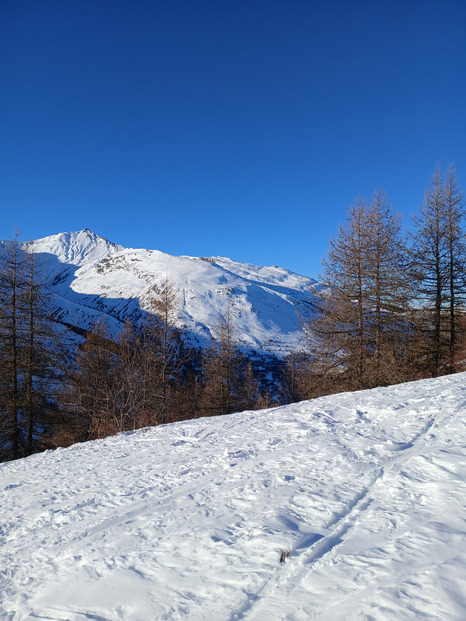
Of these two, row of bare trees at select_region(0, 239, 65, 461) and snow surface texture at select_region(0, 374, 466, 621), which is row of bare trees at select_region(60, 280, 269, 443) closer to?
row of bare trees at select_region(0, 239, 65, 461)

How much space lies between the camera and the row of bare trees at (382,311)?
12570 millimetres

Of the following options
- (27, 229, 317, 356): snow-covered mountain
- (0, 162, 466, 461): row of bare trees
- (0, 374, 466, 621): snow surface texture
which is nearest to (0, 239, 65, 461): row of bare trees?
(0, 162, 466, 461): row of bare trees

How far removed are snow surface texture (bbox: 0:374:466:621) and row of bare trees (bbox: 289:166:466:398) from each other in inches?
281

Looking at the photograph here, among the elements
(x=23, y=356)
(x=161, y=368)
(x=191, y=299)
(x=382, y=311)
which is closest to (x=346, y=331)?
(x=382, y=311)

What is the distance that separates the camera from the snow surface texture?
2.11m

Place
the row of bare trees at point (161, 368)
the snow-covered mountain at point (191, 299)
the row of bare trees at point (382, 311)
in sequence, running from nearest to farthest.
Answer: the row of bare trees at point (382, 311)
the row of bare trees at point (161, 368)
the snow-covered mountain at point (191, 299)

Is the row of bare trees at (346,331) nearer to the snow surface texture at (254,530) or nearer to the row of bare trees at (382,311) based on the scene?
the row of bare trees at (382,311)

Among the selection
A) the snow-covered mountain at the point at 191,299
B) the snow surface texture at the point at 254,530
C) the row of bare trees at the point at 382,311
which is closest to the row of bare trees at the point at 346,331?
the row of bare trees at the point at 382,311

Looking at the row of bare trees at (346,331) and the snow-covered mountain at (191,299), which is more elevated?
the snow-covered mountain at (191,299)

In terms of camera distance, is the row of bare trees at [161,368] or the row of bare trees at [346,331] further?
the row of bare trees at [161,368]

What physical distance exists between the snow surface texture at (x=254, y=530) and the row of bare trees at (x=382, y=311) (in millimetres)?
Answer: 7147

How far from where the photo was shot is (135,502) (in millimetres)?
3768

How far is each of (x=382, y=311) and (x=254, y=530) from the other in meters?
11.6

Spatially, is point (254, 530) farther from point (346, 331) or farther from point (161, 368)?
point (161, 368)
